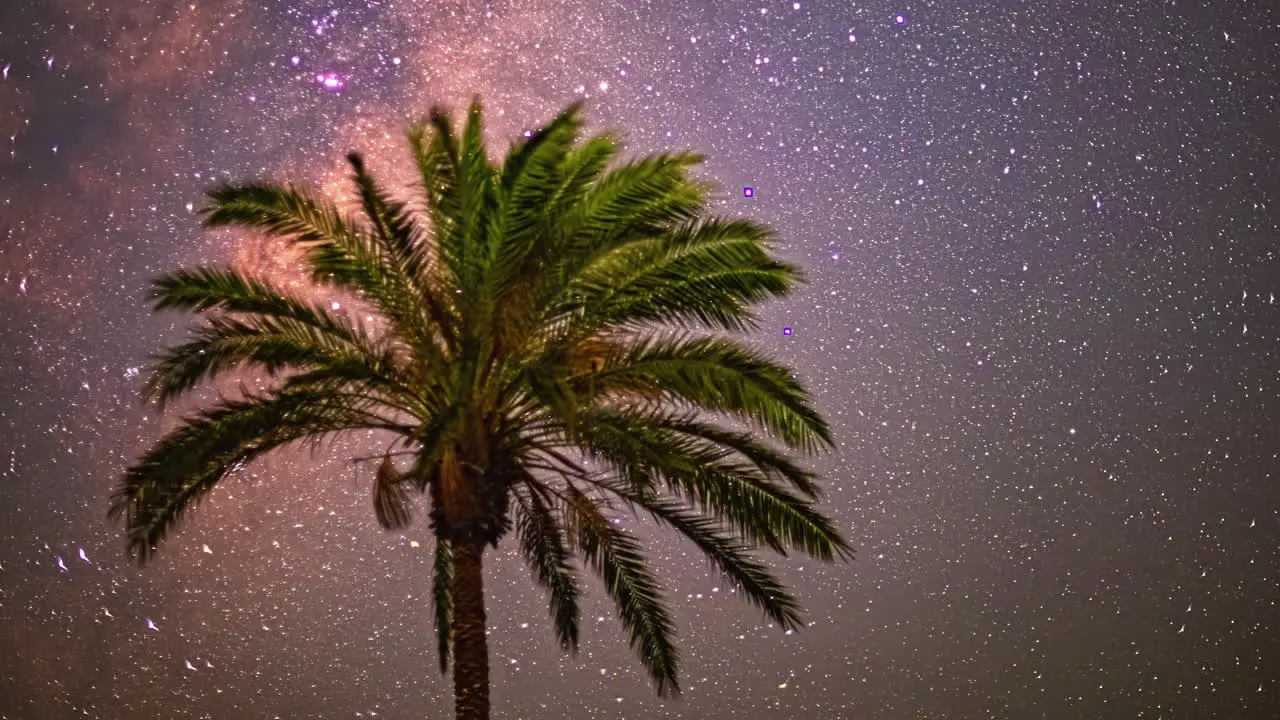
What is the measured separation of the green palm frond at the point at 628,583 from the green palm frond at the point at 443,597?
259 centimetres

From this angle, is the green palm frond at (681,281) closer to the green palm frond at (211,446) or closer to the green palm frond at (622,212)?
the green palm frond at (622,212)

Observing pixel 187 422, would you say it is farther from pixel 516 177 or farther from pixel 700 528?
pixel 700 528

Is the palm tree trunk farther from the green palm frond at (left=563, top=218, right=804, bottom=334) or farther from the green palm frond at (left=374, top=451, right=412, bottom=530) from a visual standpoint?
the green palm frond at (left=563, top=218, right=804, bottom=334)

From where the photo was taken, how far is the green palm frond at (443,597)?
15.0 m

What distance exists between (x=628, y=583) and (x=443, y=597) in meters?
2.85

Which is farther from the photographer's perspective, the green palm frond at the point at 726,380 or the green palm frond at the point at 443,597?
the green palm frond at the point at 443,597

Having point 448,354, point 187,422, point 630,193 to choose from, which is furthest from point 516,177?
point 187,422

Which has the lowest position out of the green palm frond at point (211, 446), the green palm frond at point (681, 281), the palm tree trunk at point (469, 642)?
the palm tree trunk at point (469, 642)

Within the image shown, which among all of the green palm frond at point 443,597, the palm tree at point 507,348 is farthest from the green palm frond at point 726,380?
the green palm frond at point 443,597

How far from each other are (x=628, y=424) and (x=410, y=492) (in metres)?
2.12

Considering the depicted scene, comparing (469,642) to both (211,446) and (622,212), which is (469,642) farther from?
(622,212)

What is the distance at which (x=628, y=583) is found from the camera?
13.2 meters

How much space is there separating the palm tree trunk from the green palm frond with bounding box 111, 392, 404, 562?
5.14ft

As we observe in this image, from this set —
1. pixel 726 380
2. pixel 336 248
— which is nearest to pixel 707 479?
pixel 726 380
